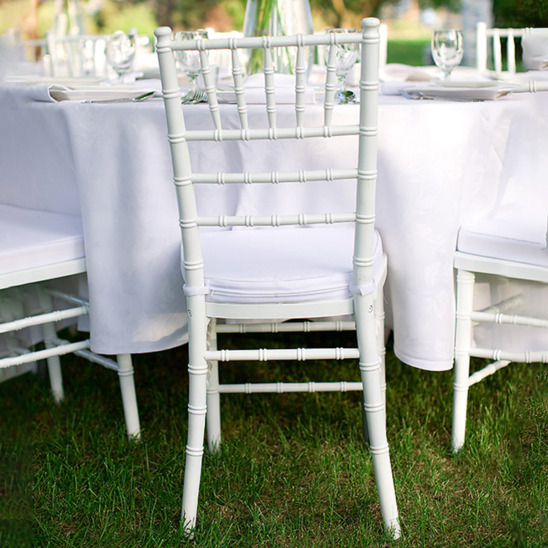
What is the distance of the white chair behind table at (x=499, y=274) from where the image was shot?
1.48 metres

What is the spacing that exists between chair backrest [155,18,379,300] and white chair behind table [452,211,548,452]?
13.7 inches

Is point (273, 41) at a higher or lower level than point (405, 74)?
higher

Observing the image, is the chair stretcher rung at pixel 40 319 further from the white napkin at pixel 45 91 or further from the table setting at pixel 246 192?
the white napkin at pixel 45 91

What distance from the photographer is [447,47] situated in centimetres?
193

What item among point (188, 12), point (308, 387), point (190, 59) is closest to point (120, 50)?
point (190, 59)

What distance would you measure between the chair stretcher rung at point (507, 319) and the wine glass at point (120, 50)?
119 cm

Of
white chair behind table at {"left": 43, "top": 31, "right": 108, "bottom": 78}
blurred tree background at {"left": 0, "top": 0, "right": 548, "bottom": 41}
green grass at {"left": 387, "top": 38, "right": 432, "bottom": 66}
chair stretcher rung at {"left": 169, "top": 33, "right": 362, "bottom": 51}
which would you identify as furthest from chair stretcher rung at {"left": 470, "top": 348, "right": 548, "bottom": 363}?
green grass at {"left": 387, "top": 38, "right": 432, "bottom": 66}

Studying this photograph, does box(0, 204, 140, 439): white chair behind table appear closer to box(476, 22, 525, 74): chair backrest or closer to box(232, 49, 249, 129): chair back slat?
box(232, 49, 249, 129): chair back slat

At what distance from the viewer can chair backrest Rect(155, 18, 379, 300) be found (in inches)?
45.4

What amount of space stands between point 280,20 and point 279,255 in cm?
74

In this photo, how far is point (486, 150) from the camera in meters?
1.54

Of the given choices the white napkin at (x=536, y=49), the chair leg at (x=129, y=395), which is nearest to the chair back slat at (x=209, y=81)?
the chair leg at (x=129, y=395)

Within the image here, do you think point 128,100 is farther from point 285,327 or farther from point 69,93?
point 285,327

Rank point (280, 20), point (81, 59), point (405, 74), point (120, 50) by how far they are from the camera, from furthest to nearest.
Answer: point (81, 59), point (405, 74), point (120, 50), point (280, 20)
